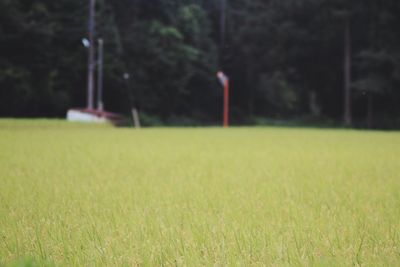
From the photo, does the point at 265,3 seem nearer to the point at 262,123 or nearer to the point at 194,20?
the point at 194,20

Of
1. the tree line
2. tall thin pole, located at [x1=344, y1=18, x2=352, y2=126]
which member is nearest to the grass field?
the tree line

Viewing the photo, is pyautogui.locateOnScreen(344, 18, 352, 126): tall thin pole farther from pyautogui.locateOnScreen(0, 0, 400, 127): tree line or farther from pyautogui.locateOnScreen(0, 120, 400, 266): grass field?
pyautogui.locateOnScreen(0, 120, 400, 266): grass field

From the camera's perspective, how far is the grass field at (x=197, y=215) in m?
2.04

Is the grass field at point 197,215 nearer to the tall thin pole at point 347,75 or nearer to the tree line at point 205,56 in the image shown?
the tree line at point 205,56

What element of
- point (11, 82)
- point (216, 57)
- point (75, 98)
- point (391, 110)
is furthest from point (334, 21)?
point (11, 82)

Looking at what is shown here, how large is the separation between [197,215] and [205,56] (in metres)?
33.2

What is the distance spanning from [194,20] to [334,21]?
10.2m

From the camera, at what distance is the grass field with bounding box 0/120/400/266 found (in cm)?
204

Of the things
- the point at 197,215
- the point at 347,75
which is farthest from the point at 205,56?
the point at 197,215

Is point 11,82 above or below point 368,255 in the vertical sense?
above

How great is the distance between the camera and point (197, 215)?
291 cm

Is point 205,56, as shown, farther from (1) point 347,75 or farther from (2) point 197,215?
(2) point 197,215

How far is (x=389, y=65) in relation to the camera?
27.8m

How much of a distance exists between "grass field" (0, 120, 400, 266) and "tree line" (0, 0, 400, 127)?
66.0 ft
